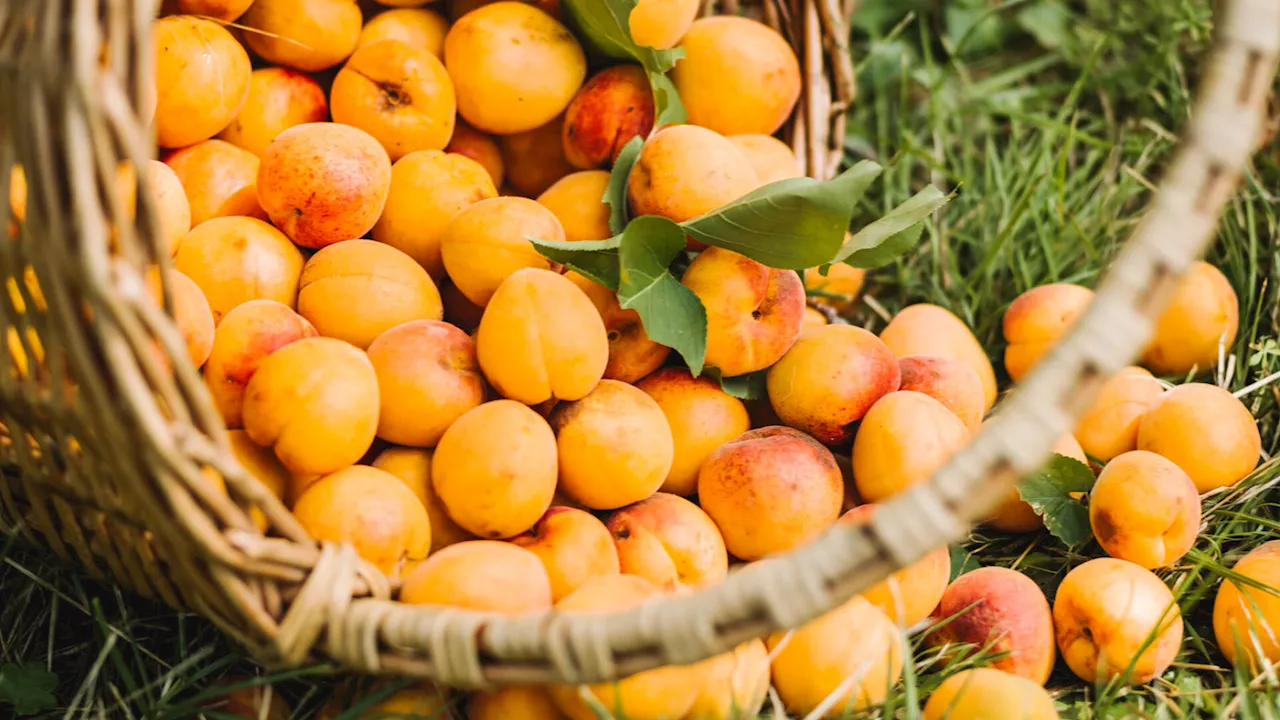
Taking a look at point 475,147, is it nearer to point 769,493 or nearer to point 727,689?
point 769,493

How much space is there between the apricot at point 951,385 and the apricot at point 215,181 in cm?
97

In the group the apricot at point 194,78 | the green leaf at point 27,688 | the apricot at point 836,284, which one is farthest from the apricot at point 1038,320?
the green leaf at point 27,688

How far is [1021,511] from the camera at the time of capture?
149 centimetres

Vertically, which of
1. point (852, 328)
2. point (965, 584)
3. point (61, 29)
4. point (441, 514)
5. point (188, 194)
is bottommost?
point (965, 584)

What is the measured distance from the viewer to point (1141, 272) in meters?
0.82

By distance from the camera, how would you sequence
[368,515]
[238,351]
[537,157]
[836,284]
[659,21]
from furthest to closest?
1. [836,284]
2. [537,157]
3. [659,21]
4. [238,351]
5. [368,515]

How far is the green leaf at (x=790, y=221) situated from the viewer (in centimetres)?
122

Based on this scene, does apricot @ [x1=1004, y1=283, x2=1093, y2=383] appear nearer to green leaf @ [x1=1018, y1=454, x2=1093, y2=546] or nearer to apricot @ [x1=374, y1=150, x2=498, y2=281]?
green leaf @ [x1=1018, y1=454, x2=1093, y2=546]

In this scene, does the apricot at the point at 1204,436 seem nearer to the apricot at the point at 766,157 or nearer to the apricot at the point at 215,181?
the apricot at the point at 766,157

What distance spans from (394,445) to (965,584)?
76 cm

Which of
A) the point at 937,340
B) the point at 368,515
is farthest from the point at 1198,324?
the point at 368,515

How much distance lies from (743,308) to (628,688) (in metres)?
0.54

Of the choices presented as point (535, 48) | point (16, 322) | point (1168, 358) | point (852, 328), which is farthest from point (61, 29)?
point (1168, 358)

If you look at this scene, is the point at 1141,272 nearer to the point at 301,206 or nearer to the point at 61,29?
the point at 61,29
